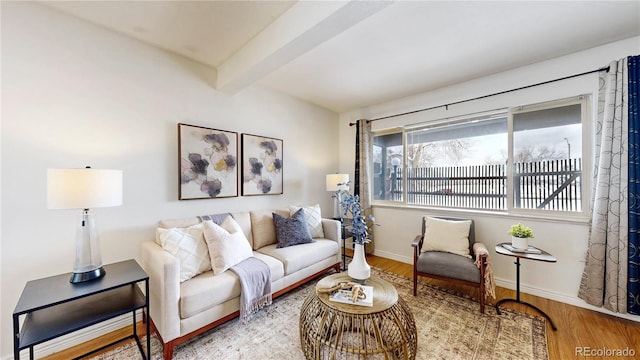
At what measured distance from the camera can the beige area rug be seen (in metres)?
1.73

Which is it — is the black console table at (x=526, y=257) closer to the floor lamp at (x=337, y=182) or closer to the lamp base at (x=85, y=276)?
the floor lamp at (x=337, y=182)

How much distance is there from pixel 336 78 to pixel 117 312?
3066 millimetres

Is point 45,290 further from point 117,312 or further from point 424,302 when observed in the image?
point 424,302

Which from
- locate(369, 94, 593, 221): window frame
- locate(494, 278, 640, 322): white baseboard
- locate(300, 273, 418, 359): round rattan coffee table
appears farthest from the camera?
locate(369, 94, 593, 221): window frame

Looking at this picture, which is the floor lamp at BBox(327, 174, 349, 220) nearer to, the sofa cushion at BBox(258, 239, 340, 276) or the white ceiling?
the sofa cushion at BBox(258, 239, 340, 276)

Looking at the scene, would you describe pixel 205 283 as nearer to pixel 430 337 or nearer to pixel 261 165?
pixel 261 165

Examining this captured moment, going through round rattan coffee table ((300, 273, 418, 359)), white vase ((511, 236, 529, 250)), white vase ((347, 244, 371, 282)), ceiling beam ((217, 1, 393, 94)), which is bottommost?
round rattan coffee table ((300, 273, 418, 359))

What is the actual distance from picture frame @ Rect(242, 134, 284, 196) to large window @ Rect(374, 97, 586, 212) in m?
1.77

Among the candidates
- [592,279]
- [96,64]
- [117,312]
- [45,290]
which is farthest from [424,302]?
[96,64]

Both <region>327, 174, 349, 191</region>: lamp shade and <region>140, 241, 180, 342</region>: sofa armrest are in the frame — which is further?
<region>327, 174, 349, 191</region>: lamp shade

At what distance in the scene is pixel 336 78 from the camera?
3021 mm

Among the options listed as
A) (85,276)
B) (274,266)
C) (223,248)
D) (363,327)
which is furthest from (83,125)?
(363,327)

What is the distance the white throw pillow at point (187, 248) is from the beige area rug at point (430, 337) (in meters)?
0.54

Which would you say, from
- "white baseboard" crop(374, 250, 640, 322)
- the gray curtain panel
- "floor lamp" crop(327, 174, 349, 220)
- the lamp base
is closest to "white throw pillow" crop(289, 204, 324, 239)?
"floor lamp" crop(327, 174, 349, 220)
